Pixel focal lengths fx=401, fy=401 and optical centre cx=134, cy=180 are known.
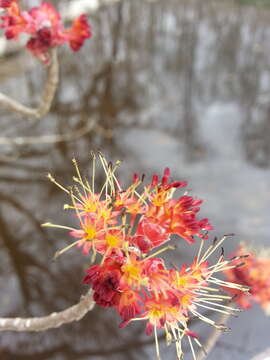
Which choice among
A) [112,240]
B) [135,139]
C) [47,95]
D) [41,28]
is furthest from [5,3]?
[135,139]

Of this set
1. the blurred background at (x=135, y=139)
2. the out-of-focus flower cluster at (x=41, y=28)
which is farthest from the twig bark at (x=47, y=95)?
the blurred background at (x=135, y=139)

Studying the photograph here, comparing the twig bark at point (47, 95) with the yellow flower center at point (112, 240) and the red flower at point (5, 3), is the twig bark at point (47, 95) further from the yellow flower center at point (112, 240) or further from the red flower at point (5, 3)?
the yellow flower center at point (112, 240)

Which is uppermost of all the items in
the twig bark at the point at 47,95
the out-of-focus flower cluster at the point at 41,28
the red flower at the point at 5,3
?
the red flower at the point at 5,3

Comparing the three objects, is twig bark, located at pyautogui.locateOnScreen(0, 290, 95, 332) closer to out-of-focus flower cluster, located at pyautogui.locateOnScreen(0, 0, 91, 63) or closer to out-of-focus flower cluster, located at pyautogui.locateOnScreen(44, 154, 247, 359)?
out-of-focus flower cluster, located at pyautogui.locateOnScreen(44, 154, 247, 359)

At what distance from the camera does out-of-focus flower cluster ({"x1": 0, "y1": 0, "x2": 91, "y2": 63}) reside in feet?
1.98

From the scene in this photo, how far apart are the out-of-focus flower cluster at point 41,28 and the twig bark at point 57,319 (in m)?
0.41

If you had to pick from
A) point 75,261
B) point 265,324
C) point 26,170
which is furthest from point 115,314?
point 26,170

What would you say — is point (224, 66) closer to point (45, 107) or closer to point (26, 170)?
point (26, 170)

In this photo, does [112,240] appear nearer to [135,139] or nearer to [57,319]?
[57,319]

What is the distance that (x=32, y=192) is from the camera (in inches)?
43.9

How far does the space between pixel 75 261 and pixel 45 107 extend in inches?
14.6

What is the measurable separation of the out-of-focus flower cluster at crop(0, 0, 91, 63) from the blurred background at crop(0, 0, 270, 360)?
487 mm

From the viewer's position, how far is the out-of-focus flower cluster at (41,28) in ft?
1.98

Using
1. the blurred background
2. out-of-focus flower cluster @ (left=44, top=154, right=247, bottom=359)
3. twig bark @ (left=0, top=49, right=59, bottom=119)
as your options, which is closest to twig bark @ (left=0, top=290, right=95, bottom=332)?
out-of-focus flower cluster @ (left=44, top=154, right=247, bottom=359)
